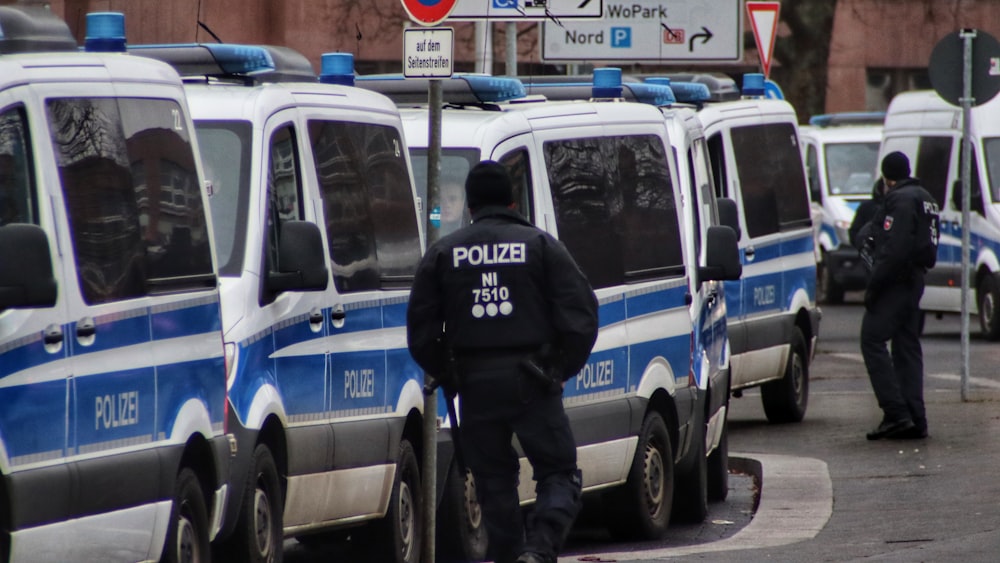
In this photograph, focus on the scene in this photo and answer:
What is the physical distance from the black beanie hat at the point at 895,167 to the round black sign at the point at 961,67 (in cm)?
236

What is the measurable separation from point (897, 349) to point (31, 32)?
352 inches

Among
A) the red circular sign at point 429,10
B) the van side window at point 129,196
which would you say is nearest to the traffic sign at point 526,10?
the red circular sign at point 429,10

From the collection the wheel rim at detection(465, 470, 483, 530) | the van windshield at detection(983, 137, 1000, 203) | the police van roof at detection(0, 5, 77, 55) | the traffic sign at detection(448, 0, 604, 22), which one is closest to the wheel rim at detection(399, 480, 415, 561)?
the wheel rim at detection(465, 470, 483, 530)

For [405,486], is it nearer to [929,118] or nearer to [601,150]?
[601,150]

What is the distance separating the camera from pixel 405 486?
9781mm

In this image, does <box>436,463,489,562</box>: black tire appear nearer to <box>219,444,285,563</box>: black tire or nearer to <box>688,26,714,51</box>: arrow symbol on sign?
<box>219,444,285,563</box>: black tire

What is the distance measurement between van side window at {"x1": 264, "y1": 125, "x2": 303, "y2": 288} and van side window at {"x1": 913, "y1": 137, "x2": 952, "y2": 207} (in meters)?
15.5

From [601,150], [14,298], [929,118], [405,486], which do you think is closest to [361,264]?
[405,486]

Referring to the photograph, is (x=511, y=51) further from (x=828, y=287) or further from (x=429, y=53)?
(x=828, y=287)

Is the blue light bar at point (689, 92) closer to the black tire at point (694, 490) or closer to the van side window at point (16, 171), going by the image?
the black tire at point (694, 490)

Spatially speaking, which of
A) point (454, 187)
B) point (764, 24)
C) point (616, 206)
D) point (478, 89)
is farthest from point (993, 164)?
point (454, 187)

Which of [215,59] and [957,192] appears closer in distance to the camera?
[215,59]

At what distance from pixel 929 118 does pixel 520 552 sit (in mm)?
16869

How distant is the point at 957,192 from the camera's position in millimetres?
23125
